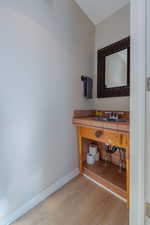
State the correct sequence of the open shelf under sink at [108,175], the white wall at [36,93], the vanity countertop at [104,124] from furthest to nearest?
the open shelf under sink at [108,175] < the vanity countertop at [104,124] < the white wall at [36,93]

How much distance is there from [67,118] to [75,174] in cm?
80

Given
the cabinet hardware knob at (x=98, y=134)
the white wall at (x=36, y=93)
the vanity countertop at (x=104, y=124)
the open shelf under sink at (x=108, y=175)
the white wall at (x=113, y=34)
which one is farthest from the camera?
the white wall at (x=113, y=34)

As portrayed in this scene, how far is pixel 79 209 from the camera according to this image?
3.80ft

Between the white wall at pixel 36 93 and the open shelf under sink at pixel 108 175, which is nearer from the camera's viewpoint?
the white wall at pixel 36 93

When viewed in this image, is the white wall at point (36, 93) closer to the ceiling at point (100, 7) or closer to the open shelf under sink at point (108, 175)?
the ceiling at point (100, 7)

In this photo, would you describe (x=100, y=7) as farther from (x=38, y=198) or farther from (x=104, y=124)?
(x=38, y=198)

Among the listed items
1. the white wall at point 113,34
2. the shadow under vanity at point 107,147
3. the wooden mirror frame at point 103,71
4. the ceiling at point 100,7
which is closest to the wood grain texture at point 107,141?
the shadow under vanity at point 107,147

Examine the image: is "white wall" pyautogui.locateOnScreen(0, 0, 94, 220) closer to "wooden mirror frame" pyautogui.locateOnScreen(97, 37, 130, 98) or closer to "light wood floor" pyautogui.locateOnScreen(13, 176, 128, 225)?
"light wood floor" pyautogui.locateOnScreen(13, 176, 128, 225)

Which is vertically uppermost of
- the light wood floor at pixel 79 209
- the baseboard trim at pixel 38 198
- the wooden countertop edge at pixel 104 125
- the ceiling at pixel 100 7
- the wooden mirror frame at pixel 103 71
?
the ceiling at pixel 100 7

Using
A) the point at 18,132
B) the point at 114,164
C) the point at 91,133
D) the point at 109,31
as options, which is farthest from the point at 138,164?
the point at 109,31

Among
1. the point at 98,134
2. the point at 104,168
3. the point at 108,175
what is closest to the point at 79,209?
the point at 108,175

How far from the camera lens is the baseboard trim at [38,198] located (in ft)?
3.39

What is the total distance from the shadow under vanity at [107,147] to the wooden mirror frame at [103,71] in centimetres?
29

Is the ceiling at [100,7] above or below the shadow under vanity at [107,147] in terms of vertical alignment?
above
